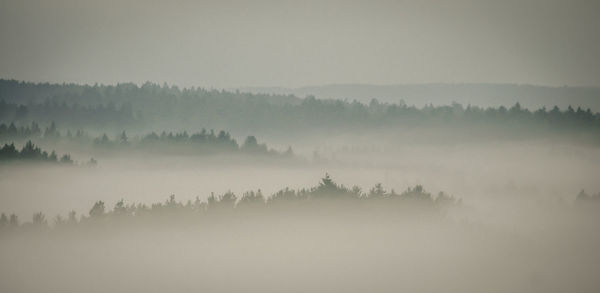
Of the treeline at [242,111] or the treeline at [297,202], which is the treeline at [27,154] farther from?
the treeline at [297,202]

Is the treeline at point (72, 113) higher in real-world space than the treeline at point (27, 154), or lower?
higher

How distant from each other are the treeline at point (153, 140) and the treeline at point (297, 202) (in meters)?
5.66

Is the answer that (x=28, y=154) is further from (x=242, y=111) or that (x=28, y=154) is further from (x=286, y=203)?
(x=242, y=111)

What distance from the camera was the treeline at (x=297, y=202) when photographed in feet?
Result: 111

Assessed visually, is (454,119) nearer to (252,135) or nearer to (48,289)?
(252,135)

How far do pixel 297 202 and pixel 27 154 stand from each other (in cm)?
1545

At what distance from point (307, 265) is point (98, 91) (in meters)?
19.4

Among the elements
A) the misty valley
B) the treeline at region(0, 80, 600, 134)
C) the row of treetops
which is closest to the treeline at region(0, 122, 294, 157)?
the misty valley


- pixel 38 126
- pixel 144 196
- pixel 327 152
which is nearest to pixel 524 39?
pixel 327 152

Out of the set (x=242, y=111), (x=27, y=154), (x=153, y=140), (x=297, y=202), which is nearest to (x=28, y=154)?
(x=27, y=154)

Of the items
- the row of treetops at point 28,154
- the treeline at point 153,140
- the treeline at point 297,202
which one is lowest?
the treeline at point 297,202

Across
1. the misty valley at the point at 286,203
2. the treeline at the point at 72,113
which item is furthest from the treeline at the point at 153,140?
the treeline at the point at 72,113

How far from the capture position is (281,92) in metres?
47.9

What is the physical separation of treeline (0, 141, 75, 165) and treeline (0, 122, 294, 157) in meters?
1.66
